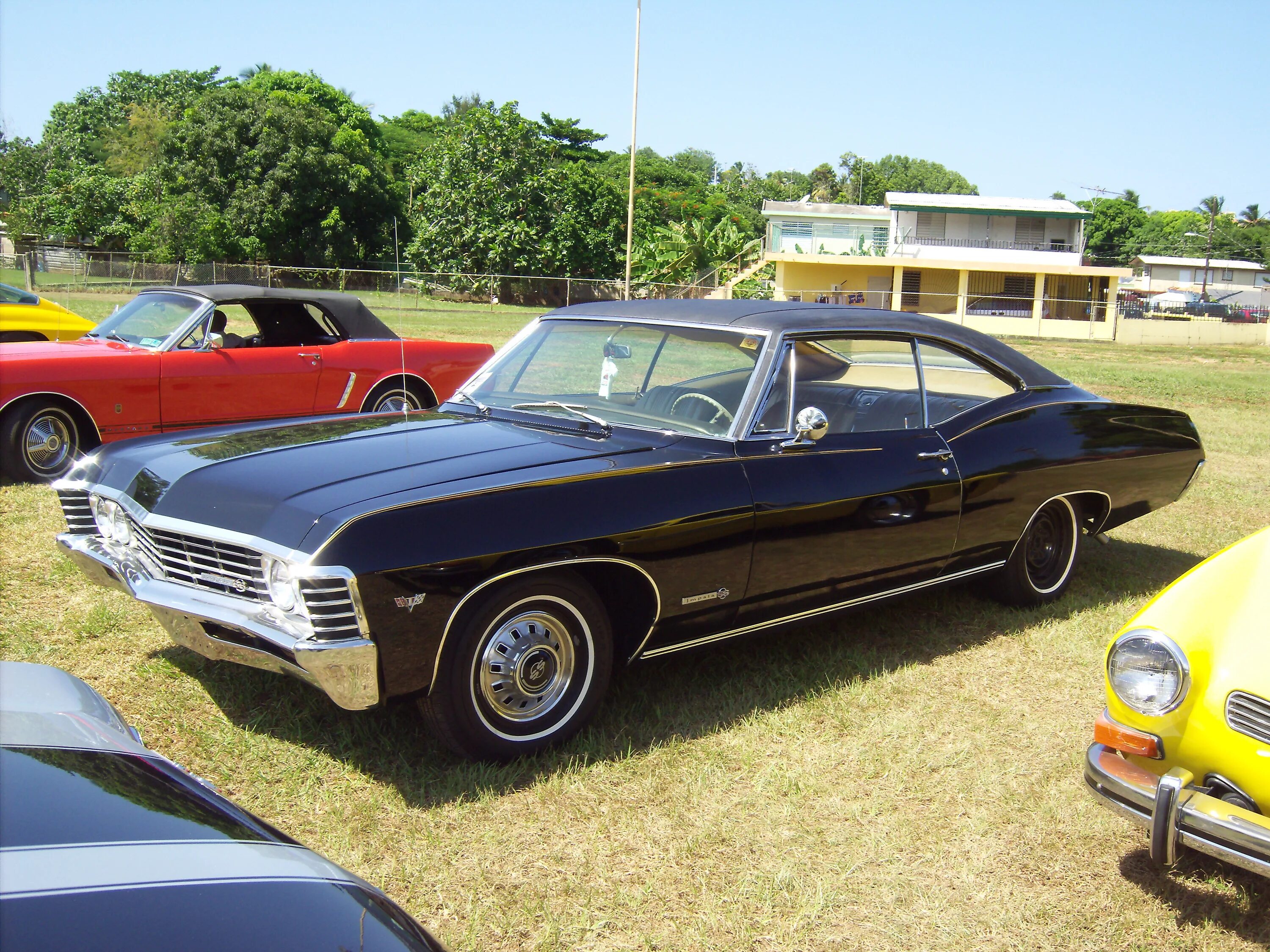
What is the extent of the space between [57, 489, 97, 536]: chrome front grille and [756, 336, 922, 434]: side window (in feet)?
9.21

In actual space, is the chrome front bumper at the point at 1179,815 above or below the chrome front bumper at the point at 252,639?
below

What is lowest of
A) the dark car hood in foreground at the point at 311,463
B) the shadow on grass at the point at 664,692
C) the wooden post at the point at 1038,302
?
the shadow on grass at the point at 664,692

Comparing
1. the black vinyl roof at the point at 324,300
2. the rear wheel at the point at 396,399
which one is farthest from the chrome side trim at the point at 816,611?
A: the black vinyl roof at the point at 324,300

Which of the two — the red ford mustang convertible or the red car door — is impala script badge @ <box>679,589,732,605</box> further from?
the red car door

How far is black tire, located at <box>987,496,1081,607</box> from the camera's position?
5051 mm

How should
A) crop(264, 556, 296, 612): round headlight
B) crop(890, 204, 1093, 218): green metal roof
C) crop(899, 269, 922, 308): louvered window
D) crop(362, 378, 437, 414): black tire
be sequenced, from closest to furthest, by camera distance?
crop(264, 556, 296, 612): round headlight → crop(362, 378, 437, 414): black tire → crop(899, 269, 922, 308): louvered window → crop(890, 204, 1093, 218): green metal roof

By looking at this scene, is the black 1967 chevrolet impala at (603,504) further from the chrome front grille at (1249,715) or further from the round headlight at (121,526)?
the chrome front grille at (1249,715)

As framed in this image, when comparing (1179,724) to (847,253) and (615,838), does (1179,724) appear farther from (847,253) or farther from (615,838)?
(847,253)

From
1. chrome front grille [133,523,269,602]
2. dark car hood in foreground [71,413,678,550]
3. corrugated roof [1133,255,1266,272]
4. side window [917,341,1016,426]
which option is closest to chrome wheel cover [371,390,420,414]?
dark car hood in foreground [71,413,678,550]

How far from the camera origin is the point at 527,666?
334 cm

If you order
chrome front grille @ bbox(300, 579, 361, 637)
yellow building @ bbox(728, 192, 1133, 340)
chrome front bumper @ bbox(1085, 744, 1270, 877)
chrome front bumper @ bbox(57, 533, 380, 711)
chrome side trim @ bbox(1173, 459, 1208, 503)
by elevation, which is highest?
yellow building @ bbox(728, 192, 1133, 340)

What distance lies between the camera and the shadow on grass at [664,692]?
3.39 metres

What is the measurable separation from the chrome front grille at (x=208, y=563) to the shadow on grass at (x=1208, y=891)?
271cm

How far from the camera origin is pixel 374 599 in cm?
288
